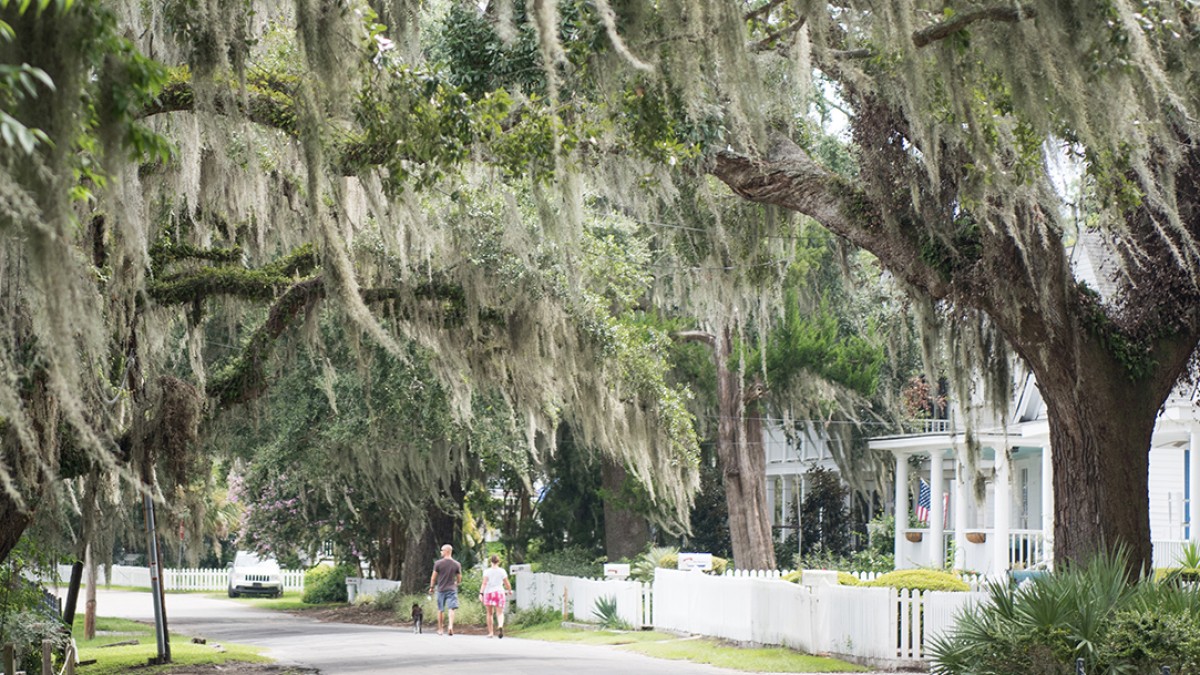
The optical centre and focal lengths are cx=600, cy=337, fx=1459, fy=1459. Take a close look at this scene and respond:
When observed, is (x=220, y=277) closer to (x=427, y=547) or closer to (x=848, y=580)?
(x=848, y=580)

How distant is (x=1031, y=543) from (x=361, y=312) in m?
16.8

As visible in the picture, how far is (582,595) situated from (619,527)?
23.7 ft

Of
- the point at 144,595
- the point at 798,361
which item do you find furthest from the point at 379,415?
the point at 144,595

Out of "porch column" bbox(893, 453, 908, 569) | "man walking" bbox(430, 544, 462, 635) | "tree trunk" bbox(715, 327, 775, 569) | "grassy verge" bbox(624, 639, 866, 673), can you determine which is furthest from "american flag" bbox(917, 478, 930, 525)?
"man walking" bbox(430, 544, 462, 635)

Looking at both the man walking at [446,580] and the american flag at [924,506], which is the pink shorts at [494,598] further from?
the american flag at [924,506]

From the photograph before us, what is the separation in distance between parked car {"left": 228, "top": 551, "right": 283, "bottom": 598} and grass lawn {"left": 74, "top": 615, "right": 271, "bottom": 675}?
18.3 metres

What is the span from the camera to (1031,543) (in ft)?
80.7

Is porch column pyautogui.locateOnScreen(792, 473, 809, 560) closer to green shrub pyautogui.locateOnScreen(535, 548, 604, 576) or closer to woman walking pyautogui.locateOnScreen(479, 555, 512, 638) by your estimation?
green shrub pyautogui.locateOnScreen(535, 548, 604, 576)

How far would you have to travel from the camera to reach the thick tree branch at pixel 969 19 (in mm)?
8991

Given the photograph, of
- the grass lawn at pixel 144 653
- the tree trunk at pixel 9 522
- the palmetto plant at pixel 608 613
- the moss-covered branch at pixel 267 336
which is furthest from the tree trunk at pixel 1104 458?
the palmetto plant at pixel 608 613

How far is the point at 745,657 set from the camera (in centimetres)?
1611

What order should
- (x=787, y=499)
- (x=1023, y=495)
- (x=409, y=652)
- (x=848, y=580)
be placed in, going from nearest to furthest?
(x=848, y=580), (x=409, y=652), (x=1023, y=495), (x=787, y=499)

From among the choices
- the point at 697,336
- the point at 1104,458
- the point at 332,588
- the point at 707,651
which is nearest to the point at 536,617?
the point at 697,336

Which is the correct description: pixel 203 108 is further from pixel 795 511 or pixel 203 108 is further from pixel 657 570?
pixel 795 511
